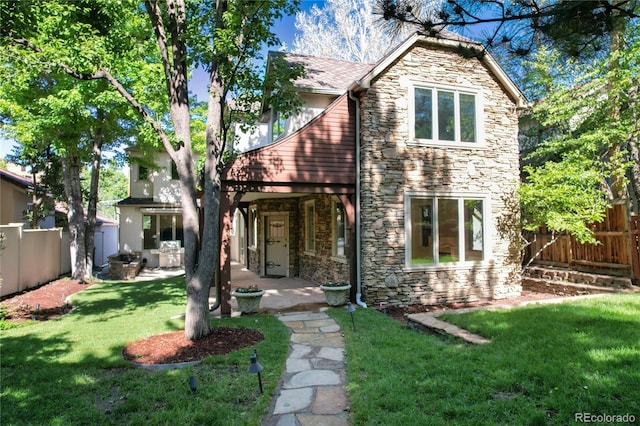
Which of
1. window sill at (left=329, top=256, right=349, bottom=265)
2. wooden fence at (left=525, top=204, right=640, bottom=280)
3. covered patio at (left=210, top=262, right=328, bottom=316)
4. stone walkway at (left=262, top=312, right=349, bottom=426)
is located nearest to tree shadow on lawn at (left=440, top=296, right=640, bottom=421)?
stone walkway at (left=262, top=312, right=349, bottom=426)

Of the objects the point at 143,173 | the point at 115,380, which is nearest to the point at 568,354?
the point at 115,380

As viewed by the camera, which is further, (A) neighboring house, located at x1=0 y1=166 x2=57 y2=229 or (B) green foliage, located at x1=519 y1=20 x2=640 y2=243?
(A) neighboring house, located at x1=0 y1=166 x2=57 y2=229

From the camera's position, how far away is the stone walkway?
365 cm

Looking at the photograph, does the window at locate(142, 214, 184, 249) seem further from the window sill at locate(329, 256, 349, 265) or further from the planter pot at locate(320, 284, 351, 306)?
the planter pot at locate(320, 284, 351, 306)

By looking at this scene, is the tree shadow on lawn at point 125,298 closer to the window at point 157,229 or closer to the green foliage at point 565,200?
the window at point 157,229

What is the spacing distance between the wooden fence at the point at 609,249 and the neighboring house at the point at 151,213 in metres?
16.2

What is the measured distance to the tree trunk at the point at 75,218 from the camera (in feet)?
45.5

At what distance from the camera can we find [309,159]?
8.59m

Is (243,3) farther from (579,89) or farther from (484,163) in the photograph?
(579,89)

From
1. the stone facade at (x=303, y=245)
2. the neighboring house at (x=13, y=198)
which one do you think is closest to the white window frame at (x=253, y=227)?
the stone facade at (x=303, y=245)

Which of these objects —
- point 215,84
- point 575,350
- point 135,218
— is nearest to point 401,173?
point 215,84

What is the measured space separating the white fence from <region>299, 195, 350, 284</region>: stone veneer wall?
7661mm

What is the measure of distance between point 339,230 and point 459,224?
307 centimetres

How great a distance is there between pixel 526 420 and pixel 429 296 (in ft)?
19.4
